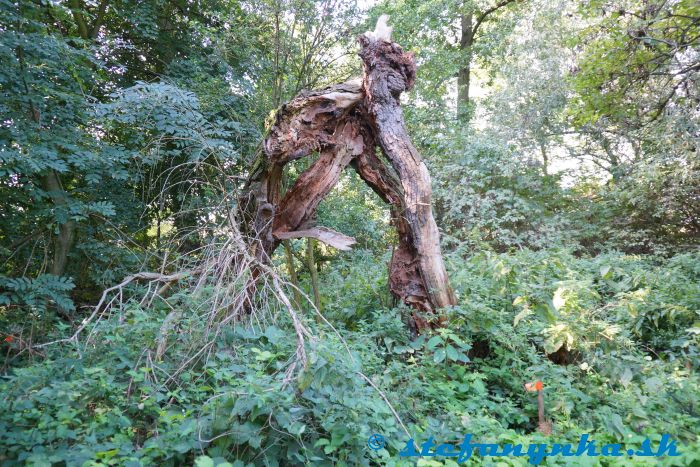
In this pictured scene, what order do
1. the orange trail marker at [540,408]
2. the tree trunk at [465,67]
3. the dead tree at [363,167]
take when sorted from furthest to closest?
the tree trunk at [465,67] < the dead tree at [363,167] < the orange trail marker at [540,408]

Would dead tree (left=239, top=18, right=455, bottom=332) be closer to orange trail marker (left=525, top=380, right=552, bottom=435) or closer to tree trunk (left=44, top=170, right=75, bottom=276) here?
orange trail marker (left=525, top=380, right=552, bottom=435)

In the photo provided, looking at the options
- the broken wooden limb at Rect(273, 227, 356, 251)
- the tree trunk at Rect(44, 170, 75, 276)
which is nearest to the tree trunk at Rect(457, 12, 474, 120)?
the broken wooden limb at Rect(273, 227, 356, 251)

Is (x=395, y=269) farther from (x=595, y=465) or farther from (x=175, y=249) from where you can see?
(x=595, y=465)

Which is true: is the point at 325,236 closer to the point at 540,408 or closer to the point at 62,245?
the point at 540,408

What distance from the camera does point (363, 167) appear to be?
15.3 feet

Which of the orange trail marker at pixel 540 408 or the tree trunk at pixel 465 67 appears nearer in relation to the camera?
the orange trail marker at pixel 540 408

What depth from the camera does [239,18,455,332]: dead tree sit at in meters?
4.28

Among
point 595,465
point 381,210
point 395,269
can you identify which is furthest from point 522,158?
point 595,465

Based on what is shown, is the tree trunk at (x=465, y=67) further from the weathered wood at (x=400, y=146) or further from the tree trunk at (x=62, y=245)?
the tree trunk at (x=62, y=245)

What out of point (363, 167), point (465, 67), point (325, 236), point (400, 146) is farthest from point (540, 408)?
point (465, 67)

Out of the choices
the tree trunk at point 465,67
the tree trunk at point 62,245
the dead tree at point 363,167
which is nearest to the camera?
the dead tree at point 363,167

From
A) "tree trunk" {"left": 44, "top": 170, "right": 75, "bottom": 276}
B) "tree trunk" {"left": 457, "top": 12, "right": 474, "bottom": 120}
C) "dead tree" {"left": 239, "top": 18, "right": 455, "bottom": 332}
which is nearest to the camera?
"dead tree" {"left": 239, "top": 18, "right": 455, "bottom": 332}

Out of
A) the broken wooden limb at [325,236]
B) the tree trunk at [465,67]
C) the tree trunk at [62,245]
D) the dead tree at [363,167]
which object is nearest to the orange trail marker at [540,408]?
the dead tree at [363,167]

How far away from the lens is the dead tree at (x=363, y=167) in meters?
4.28
